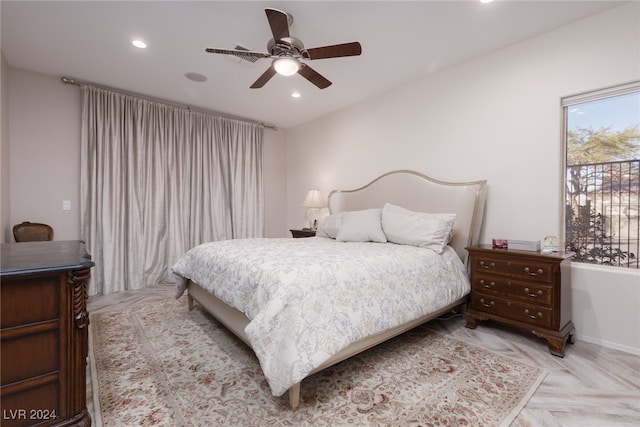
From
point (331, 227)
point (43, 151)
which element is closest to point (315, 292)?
point (331, 227)

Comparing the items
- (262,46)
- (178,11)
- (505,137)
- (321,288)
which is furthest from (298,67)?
(505,137)

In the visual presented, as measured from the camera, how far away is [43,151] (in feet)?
11.3

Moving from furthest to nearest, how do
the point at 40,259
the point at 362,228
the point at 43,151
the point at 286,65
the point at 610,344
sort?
1. the point at 43,151
2. the point at 362,228
3. the point at 286,65
4. the point at 610,344
5. the point at 40,259

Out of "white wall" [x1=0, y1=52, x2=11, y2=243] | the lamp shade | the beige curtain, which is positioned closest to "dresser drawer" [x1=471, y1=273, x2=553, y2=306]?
the lamp shade

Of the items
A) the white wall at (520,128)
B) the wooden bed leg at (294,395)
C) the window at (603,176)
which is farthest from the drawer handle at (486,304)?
the wooden bed leg at (294,395)

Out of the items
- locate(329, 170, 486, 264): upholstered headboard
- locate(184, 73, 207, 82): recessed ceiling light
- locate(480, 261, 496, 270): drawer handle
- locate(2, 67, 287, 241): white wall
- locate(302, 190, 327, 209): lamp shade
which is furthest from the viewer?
locate(302, 190, 327, 209): lamp shade

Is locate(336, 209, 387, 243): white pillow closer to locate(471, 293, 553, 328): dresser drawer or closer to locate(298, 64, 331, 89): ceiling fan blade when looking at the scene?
locate(471, 293, 553, 328): dresser drawer

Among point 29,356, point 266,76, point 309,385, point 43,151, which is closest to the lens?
point 29,356

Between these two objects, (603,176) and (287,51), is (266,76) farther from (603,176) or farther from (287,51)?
(603,176)

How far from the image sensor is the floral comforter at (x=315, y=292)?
5.05ft

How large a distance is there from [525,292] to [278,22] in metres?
2.76

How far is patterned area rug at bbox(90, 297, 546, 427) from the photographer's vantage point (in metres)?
1.52

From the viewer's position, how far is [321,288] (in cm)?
169

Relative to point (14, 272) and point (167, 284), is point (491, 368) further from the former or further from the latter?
point (167, 284)
